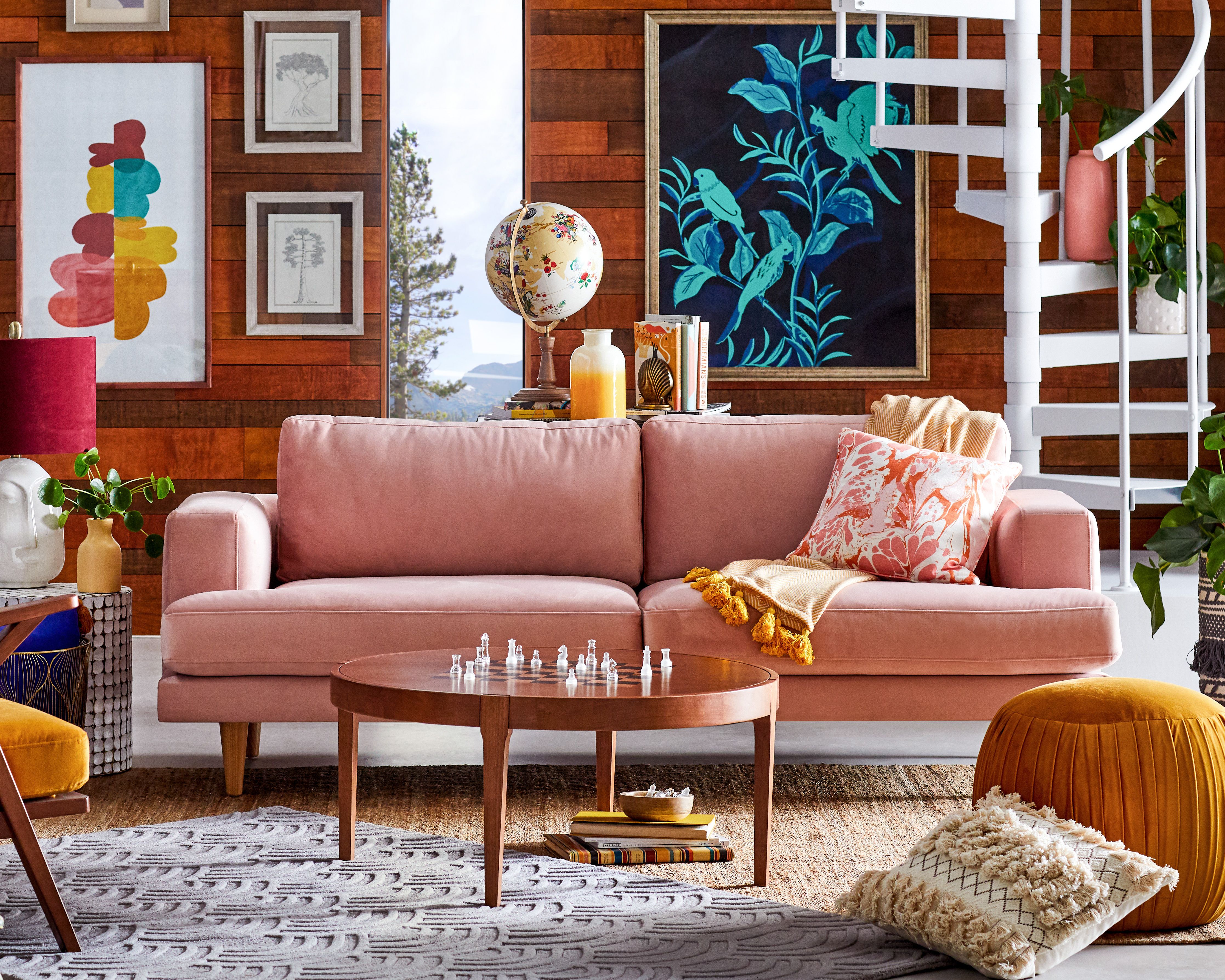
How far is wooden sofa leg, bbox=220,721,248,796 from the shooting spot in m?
→ 3.15

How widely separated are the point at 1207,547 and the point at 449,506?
1.85 m

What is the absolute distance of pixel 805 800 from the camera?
3.17 metres

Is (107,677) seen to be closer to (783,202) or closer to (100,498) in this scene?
(100,498)

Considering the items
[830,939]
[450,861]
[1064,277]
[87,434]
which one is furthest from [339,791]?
[1064,277]

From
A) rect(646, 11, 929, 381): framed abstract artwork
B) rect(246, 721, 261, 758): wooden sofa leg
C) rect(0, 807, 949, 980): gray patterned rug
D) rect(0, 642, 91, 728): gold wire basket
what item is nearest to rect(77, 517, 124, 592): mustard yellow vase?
rect(0, 642, 91, 728): gold wire basket

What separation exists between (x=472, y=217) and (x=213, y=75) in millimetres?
1074

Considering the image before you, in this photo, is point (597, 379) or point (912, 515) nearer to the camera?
point (912, 515)

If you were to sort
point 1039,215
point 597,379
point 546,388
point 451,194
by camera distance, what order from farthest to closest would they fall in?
point 451,194 → point 1039,215 → point 546,388 → point 597,379

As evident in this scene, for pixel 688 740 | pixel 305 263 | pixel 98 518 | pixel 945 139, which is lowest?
pixel 688 740

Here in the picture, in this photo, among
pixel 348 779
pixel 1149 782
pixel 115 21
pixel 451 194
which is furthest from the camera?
pixel 451 194

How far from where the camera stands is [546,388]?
4215 mm

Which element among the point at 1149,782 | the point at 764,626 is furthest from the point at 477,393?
the point at 1149,782

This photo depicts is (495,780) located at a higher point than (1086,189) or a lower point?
lower

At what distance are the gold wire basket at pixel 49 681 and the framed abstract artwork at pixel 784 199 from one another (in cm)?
267
